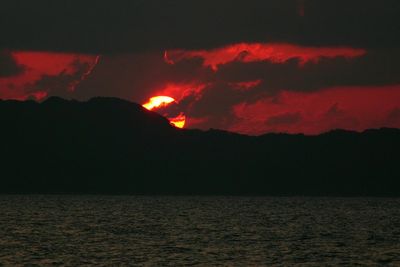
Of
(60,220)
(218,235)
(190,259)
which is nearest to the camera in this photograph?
(190,259)

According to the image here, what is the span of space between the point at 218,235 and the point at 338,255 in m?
29.9

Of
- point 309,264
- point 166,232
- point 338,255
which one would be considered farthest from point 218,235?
point 309,264

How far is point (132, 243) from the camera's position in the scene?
101 meters

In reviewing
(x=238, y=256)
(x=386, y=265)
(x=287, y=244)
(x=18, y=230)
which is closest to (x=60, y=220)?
(x=18, y=230)

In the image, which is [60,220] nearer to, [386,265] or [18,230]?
[18,230]

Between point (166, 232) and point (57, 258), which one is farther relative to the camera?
point (166, 232)

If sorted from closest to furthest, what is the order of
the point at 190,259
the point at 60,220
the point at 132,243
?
the point at 190,259 → the point at 132,243 → the point at 60,220

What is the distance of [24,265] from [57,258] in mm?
7135

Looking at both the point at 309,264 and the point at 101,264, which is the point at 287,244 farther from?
the point at 101,264

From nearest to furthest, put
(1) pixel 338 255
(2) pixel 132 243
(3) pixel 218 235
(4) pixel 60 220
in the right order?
(1) pixel 338 255
(2) pixel 132 243
(3) pixel 218 235
(4) pixel 60 220

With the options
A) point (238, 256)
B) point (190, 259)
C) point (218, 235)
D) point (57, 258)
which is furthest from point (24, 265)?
point (218, 235)

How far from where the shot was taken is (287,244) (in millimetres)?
102938

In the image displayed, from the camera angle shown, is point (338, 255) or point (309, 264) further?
point (338, 255)

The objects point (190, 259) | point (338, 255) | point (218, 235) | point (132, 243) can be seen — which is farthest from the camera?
point (218, 235)
